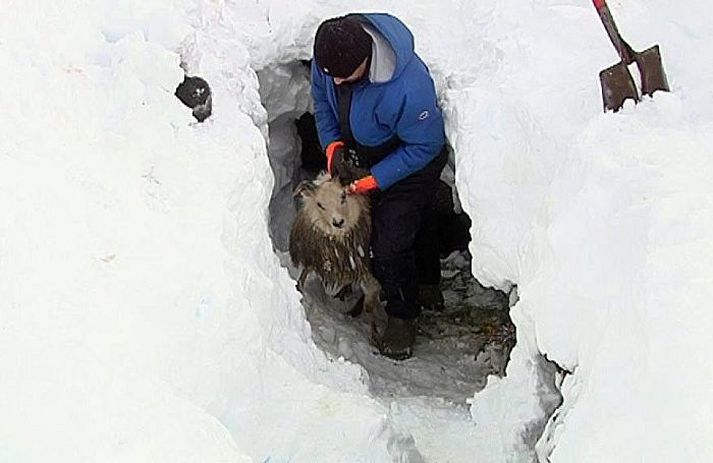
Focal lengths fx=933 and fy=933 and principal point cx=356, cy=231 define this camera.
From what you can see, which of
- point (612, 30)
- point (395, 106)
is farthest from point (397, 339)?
point (612, 30)

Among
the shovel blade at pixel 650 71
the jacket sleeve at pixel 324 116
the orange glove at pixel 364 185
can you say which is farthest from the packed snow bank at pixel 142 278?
the shovel blade at pixel 650 71

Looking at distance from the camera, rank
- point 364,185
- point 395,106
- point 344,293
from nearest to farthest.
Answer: point 395,106 < point 364,185 < point 344,293

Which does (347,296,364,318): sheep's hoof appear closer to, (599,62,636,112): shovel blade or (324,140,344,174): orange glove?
(324,140,344,174): orange glove

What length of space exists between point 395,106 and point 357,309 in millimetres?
1589

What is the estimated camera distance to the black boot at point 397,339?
5.27m

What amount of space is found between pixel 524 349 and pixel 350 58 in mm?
1451

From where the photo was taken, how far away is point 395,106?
172 inches

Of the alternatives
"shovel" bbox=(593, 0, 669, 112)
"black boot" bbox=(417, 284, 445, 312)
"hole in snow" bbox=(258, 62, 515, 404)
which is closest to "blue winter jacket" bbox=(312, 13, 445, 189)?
"hole in snow" bbox=(258, 62, 515, 404)

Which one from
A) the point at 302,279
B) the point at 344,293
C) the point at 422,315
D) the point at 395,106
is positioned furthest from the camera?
the point at 422,315

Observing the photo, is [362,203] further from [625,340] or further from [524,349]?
[625,340]

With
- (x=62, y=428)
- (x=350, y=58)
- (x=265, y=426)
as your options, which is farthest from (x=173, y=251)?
(x=350, y=58)

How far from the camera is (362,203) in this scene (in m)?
4.82

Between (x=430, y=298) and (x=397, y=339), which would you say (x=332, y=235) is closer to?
(x=397, y=339)

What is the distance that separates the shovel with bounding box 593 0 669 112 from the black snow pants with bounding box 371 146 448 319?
1.16 m
